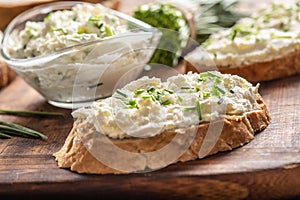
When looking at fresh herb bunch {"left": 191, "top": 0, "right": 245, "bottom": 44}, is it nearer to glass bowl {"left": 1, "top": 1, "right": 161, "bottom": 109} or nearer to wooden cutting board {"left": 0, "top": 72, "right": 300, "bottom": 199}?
glass bowl {"left": 1, "top": 1, "right": 161, "bottom": 109}

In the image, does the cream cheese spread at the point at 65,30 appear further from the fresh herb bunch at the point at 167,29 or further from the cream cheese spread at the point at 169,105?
the cream cheese spread at the point at 169,105

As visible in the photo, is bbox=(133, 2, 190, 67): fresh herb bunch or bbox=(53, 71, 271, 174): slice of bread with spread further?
bbox=(133, 2, 190, 67): fresh herb bunch

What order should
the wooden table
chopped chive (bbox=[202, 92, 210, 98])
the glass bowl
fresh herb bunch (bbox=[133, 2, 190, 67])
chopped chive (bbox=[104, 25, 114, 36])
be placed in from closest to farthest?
the wooden table
chopped chive (bbox=[202, 92, 210, 98])
the glass bowl
chopped chive (bbox=[104, 25, 114, 36])
fresh herb bunch (bbox=[133, 2, 190, 67])

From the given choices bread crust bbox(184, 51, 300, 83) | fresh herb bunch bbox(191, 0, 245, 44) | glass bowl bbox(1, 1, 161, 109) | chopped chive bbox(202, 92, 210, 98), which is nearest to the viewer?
chopped chive bbox(202, 92, 210, 98)

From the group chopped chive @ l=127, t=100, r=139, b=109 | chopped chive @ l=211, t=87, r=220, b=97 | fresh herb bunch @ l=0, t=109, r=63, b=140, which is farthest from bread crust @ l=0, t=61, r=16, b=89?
chopped chive @ l=211, t=87, r=220, b=97

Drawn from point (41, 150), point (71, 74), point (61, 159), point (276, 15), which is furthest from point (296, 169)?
point (276, 15)

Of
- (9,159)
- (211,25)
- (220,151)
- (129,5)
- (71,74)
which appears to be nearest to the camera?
(220,151)

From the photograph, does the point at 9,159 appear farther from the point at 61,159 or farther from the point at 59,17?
the point at 59,17
